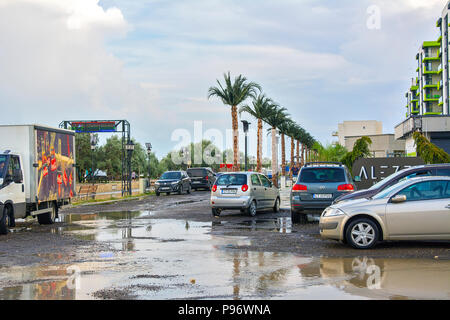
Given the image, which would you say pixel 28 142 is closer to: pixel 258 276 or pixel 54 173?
pixel 54 173

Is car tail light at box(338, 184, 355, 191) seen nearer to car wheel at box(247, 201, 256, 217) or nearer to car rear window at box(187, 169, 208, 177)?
car wheel at box(247, 201, 256, 217)

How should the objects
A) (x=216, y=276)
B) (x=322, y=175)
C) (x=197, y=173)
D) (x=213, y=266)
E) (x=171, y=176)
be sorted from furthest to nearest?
(x=197, y=173), (x=171, y=176), (x=322, y=175), (x=213, y=266), (x=216, y=276)

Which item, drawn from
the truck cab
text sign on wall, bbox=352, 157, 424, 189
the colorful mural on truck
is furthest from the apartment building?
the truck cab

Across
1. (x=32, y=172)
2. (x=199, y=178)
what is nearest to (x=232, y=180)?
(x=32, y=172)

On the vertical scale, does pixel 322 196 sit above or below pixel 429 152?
below

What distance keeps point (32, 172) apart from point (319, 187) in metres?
8.56

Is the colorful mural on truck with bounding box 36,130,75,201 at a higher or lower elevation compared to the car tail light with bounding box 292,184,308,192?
higher

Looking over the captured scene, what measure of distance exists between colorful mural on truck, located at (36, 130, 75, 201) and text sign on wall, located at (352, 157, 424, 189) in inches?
422

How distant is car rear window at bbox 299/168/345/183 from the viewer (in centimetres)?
1773

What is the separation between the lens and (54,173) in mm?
19500

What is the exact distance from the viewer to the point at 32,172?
699 inches

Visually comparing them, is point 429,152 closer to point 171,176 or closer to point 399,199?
point 399,199
